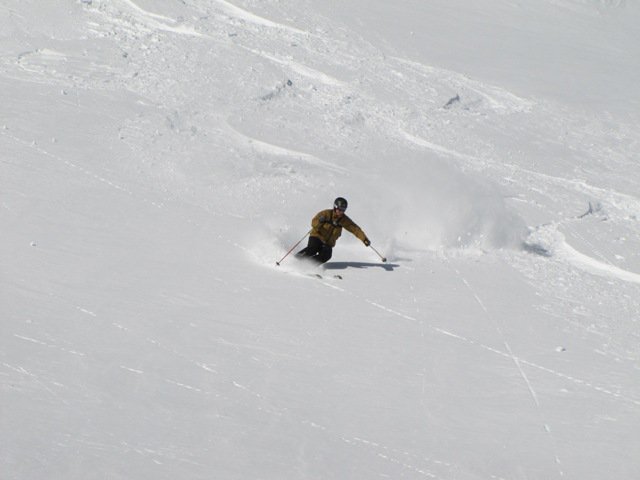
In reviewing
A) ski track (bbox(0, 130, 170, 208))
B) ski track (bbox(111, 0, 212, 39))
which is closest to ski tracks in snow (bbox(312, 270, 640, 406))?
ski track (bbox(0, 130, 170, 208))

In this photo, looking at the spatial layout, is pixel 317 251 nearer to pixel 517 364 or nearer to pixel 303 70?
pixel 517 364

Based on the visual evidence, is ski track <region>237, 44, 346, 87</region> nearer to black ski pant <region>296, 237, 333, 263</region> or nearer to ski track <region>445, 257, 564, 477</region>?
ski track <region>445, 257, 564, 477</region>

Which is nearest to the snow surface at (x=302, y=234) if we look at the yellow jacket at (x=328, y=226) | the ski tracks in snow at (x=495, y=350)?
the ski tracks in snow at (x=495, y=350)

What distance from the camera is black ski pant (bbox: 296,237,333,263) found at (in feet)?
41.9

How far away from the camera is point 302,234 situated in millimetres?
13727

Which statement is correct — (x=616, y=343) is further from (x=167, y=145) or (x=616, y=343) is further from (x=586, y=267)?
(x=167, y=145)

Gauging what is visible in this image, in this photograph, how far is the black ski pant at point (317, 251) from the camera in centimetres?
1276

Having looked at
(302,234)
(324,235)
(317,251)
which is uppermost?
(324,235)

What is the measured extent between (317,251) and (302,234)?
1011 millimetres

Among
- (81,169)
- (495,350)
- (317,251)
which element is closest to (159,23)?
(81,169)

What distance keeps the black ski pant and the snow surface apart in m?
0.36

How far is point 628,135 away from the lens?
2083 cm

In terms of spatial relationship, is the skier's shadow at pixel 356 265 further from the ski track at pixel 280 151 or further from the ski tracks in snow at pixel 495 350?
the ski track at pixel 280 151

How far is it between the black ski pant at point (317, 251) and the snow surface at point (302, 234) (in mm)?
362
